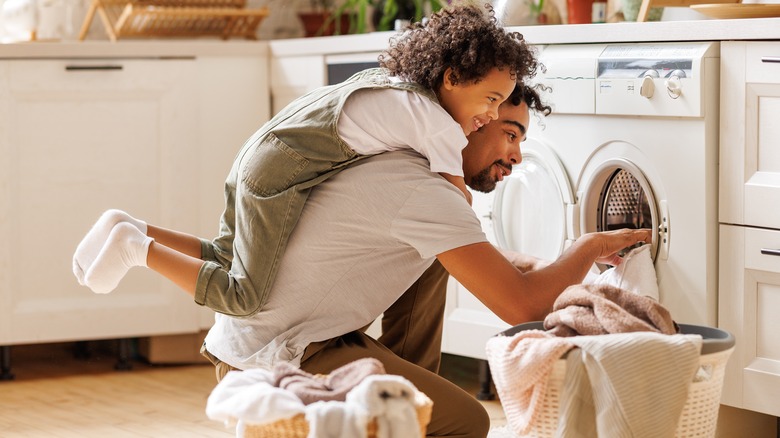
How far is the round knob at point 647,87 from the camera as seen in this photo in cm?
218

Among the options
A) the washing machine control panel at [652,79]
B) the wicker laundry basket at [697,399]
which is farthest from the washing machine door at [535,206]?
the wicker laundry basket at [697,399]

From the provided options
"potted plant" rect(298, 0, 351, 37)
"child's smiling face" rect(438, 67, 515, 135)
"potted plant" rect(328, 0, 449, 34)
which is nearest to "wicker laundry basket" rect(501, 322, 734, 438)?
"child's smiling face" rect(438, 67, 515, 135)

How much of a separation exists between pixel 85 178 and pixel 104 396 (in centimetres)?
61

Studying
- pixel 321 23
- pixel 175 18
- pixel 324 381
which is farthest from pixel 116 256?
pixel 321 23

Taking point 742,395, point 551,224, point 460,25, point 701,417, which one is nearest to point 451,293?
point 551,224

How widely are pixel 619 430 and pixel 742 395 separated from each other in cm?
73

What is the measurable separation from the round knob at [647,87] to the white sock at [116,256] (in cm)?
98

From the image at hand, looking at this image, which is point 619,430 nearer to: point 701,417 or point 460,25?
point 701,417

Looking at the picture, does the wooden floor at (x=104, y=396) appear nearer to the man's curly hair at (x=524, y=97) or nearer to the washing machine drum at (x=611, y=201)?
the washing machine drum at (x=611, y=201)

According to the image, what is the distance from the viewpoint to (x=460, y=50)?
1.88 m

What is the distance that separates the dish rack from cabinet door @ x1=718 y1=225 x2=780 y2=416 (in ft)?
5.94

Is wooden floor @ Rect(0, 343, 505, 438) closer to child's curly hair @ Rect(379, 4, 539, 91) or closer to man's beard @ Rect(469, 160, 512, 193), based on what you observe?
man's beard @ Rect(469, 160, 512, 193)

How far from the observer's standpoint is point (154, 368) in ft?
10.6

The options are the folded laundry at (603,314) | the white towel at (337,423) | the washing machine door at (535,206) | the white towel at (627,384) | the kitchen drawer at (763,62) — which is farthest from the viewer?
the washing machine door at (535,206)
